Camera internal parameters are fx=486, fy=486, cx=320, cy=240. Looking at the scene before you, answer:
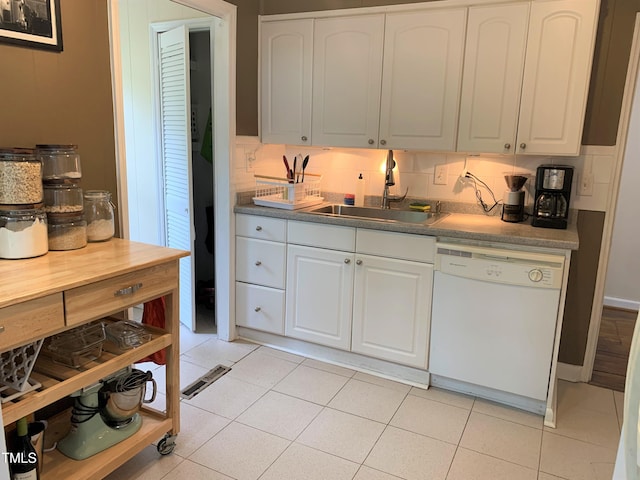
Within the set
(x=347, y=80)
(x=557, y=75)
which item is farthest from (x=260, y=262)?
(x=557, y=75)

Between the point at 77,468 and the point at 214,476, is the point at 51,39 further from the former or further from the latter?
the point at 214,476

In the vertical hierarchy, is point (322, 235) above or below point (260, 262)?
above

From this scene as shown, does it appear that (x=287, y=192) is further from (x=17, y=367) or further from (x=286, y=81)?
(x=17, y=367)

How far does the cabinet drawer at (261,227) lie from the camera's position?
118 inches

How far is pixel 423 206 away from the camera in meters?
3.12

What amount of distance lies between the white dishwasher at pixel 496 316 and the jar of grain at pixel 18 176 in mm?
1861

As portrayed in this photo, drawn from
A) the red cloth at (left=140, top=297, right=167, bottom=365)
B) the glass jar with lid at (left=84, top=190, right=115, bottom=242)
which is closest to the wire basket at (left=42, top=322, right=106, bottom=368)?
the red cloth at (left=140, top=297, right=167, bottom=365)

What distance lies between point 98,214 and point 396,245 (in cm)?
150

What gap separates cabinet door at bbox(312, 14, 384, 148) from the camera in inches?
112

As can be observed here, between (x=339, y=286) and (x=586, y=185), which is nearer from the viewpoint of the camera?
(x=586, y=185)

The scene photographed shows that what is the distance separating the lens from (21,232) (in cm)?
170

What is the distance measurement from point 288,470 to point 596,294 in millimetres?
2000

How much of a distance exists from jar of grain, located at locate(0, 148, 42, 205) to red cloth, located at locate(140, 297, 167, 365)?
673 mm

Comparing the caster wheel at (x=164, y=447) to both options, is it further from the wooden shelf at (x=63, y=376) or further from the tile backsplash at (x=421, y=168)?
the tile backsplash at (x=421, y=168)
